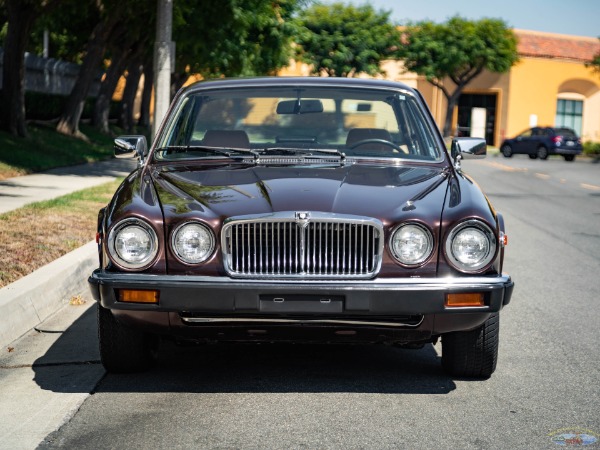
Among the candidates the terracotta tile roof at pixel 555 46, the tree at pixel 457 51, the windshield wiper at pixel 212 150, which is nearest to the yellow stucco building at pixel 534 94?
the terracotta tile roof at pixel 555 46

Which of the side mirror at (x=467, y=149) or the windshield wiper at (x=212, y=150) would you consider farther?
the side mirror at (x=467, y=149)

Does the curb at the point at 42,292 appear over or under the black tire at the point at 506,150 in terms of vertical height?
over

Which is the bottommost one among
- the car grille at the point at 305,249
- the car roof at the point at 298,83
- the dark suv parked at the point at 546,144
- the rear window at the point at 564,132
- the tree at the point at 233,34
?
the dark suv parked at the point at 546,144

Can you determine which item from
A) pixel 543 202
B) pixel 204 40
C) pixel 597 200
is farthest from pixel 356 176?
pixel 204 40

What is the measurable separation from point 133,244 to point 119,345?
66cm

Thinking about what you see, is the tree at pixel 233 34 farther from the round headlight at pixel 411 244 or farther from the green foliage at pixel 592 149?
the round headlight at pixel 411 244

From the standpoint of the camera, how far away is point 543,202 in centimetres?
1883

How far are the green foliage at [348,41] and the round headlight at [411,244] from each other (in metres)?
58.7

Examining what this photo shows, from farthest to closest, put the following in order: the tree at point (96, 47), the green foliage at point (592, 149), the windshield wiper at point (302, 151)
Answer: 1. the green foliage at point (592, 149)
2. the tree at point (96, 47)
3. the windshield wiper at point (302, 151)

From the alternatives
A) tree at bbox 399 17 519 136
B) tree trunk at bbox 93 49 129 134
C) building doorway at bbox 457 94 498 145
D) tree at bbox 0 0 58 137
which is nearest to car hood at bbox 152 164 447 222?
tree at bbox 0 0 58 137

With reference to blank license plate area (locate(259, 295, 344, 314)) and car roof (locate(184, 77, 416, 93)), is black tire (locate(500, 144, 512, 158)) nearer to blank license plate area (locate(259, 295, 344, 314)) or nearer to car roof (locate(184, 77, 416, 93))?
car roof (locate(184, 77, 416, 93))

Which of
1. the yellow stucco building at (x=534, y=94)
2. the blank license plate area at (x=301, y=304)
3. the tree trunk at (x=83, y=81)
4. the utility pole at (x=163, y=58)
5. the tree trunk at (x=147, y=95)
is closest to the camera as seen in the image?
the blank license plate area at (x=301, y=304)

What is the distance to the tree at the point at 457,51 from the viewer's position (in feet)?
194

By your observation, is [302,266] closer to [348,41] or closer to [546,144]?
[546,144]
